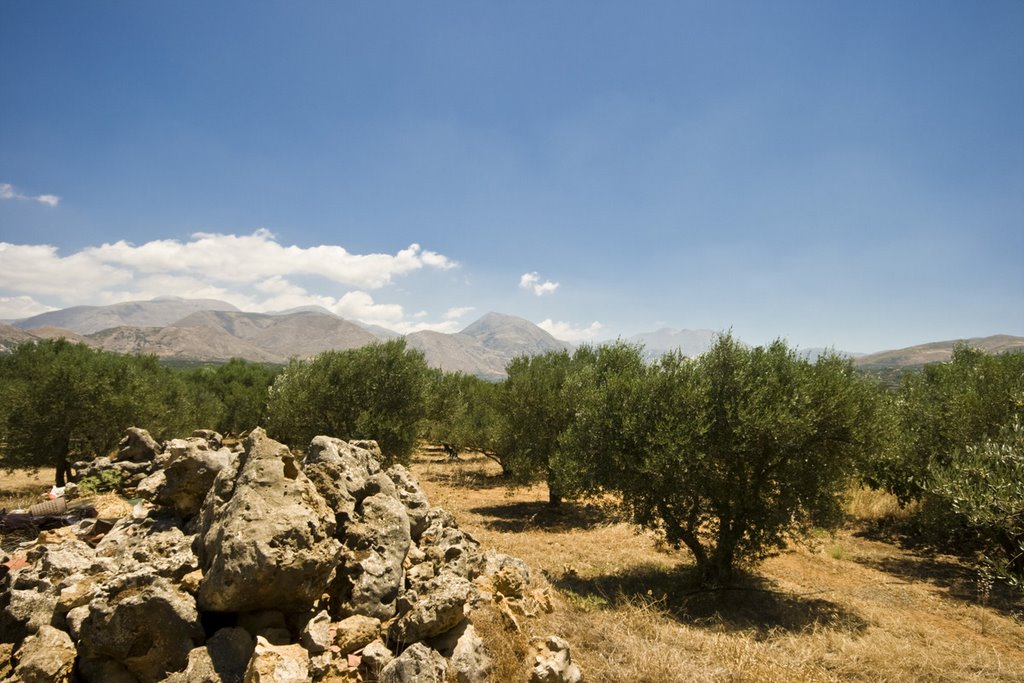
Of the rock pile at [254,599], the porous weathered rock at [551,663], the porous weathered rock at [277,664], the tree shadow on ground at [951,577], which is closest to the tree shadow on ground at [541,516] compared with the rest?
the tree shadow on ground at [951,577]

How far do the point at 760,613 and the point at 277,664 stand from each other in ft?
43.3

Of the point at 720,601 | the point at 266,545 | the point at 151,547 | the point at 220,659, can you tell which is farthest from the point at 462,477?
the point at 266,545

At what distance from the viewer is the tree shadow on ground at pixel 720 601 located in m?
13.0

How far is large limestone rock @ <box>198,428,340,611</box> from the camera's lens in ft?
23.0

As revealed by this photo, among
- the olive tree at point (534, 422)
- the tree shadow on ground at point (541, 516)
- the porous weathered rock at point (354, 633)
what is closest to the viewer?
the porous weathered rock at point (354, 633)

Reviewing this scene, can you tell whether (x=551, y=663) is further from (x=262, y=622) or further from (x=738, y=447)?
(x=738, y=447)

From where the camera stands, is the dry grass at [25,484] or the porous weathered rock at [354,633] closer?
the porous weathered rock at [354,633]

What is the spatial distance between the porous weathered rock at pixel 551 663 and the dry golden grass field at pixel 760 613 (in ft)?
0.76

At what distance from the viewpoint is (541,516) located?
2564 centimetres

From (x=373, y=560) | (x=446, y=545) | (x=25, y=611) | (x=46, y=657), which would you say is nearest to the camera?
(x=46, y=657)

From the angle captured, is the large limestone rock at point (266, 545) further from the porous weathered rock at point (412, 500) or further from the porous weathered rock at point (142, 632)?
the porous weathered rock at point (412, 500)

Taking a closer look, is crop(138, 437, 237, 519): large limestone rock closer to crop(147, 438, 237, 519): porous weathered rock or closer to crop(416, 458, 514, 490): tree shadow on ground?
crop(147, 438, 237, 519): porous weathered rock

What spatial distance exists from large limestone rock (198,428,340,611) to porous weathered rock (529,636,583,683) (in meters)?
3.74

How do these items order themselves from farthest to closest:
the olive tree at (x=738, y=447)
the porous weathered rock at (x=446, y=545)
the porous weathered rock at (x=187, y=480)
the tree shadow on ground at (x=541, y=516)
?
the tree shadow on ground at (x=541, y=516), the olive tree at (x=738, y=447), the porous weathered rock at (x=446, y=545), the porous weathered rock at (x=187, y=480)
